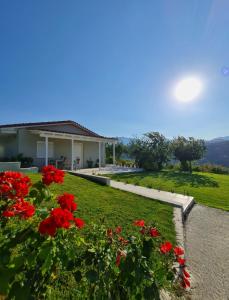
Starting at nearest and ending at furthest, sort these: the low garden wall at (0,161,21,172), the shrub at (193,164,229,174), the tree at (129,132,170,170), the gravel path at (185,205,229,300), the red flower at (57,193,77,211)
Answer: the red flower at (57,193,77,211) < the gravel path at (185,205,229,300) < the low garden wall at (0,161,21,172) < the tree at (129,132,170,170) < the shrub at (193,164,229,174)

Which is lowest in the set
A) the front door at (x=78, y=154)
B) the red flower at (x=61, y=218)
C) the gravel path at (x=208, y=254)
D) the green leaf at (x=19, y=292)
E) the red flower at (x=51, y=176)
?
the gravel path at (x=208, y=254)

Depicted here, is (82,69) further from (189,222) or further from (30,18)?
(189,222)

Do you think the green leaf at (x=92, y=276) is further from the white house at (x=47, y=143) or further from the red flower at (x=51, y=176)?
the white house at (x=47, y=143)

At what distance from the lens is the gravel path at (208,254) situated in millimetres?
3525

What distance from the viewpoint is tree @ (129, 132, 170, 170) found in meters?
25.6

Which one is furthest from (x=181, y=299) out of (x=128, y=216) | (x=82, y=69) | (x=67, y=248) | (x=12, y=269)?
(x=82, y=69)

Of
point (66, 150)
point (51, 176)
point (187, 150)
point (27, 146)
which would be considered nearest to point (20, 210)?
point (51, 176)

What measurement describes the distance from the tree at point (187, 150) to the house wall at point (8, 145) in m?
18.9

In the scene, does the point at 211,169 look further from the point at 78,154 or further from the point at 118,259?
the point at 118,259

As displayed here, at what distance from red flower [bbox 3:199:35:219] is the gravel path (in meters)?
2.95

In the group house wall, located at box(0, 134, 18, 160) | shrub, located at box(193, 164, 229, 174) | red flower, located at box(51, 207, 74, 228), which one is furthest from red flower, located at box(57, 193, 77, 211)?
shrub, located at box(193, 164, 229, 174)

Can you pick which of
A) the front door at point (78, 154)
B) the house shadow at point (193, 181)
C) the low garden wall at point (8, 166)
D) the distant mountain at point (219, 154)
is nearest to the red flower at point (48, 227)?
the low garden wall at point (8, 166)

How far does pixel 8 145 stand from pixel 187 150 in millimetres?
20139

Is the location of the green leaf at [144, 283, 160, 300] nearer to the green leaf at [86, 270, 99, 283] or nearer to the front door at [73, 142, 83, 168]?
the green leaf at [86, 270, 99, 283]
